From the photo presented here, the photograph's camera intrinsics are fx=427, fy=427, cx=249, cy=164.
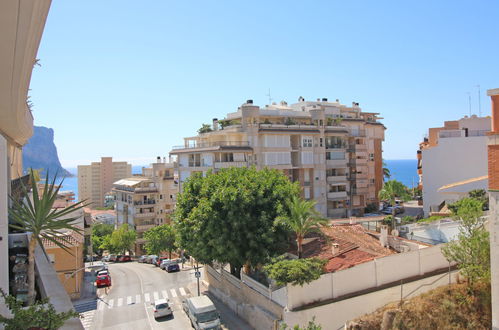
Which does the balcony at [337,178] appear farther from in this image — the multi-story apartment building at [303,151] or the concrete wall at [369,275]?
the concrete wall at [369,275]

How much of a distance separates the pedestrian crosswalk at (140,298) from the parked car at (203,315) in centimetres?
823

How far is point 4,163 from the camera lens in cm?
862

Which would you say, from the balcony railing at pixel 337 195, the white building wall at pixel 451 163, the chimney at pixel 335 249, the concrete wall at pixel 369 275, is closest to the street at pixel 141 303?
the concrete wall at pixel 369 275

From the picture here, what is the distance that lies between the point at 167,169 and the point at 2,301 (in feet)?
225

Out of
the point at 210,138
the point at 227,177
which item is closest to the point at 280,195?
the point at 227,177

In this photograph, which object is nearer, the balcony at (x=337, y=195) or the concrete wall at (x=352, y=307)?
the concrete wall at (x=352, y=307)

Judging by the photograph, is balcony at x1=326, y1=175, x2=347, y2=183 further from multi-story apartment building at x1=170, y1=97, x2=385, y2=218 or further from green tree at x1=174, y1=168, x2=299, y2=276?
green tree at x1=174, y1=168, x2=299, y2=276

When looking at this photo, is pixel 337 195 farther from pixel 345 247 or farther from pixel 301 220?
pixel 301 220

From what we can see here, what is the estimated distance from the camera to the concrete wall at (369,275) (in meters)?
20.4

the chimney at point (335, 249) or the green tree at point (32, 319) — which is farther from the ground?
the green tree at point (32, 319)

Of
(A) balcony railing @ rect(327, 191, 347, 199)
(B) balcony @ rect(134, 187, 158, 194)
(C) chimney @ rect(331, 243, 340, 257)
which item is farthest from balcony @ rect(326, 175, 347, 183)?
(B) balcony @ rect(134, 187, 158, 194)

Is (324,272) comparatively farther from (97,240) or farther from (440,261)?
(97,240)

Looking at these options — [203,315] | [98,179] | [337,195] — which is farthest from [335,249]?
[98,179]

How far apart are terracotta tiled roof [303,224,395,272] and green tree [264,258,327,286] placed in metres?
2.45
